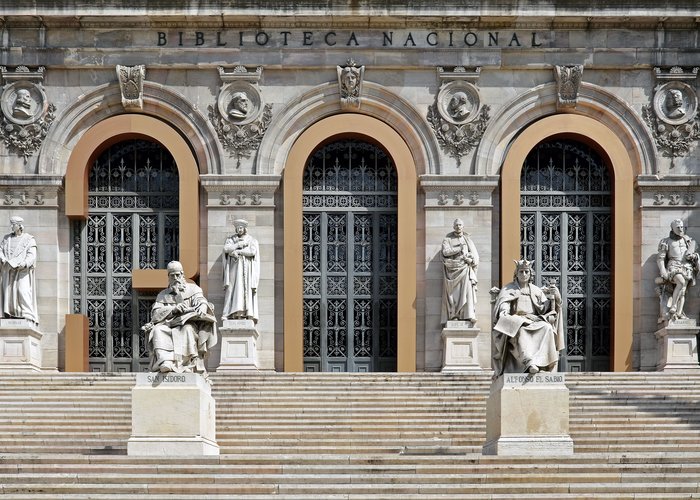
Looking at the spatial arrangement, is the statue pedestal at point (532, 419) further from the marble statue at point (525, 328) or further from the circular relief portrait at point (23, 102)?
the circular relief portrait at point (23, 102)

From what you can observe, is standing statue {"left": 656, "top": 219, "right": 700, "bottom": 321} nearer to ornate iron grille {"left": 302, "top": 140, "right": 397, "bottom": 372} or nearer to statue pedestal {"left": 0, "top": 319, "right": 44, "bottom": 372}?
ornate iron grille {"left": 302, "top": 140, "right": 397, "bottom": 372}

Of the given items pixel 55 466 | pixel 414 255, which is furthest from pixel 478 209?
pixel 55 466

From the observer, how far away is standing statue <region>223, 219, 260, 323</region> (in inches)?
1610

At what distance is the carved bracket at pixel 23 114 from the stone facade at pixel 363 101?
0.14ft

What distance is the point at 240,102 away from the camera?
42250 millimetres

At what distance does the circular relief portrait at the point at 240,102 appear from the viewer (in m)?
42.2

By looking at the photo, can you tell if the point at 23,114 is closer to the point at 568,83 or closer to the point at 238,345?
the point at 238,345

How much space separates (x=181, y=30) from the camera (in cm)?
4238

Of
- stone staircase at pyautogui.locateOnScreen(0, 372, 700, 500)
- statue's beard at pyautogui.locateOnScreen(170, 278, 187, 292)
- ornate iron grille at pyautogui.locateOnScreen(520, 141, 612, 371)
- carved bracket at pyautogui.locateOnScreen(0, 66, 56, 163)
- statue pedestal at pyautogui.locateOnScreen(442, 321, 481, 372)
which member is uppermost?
carved bracket at pyautogui.locateOnScreen(0, 66, 56, 163)

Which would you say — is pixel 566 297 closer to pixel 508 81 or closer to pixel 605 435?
pixel 508 81

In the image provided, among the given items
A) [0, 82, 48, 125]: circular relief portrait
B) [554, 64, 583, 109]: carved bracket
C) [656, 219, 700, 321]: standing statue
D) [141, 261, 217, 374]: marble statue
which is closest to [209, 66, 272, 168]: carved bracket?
[0, 82, 48, 125]: circular relief portrait

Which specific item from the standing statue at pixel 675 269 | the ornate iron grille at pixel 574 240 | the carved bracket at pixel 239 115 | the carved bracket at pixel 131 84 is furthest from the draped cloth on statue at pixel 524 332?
the carved bracket at pixel 131 84

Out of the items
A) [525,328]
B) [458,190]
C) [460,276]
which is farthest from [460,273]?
[525,328]

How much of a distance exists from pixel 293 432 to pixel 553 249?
10289mm
